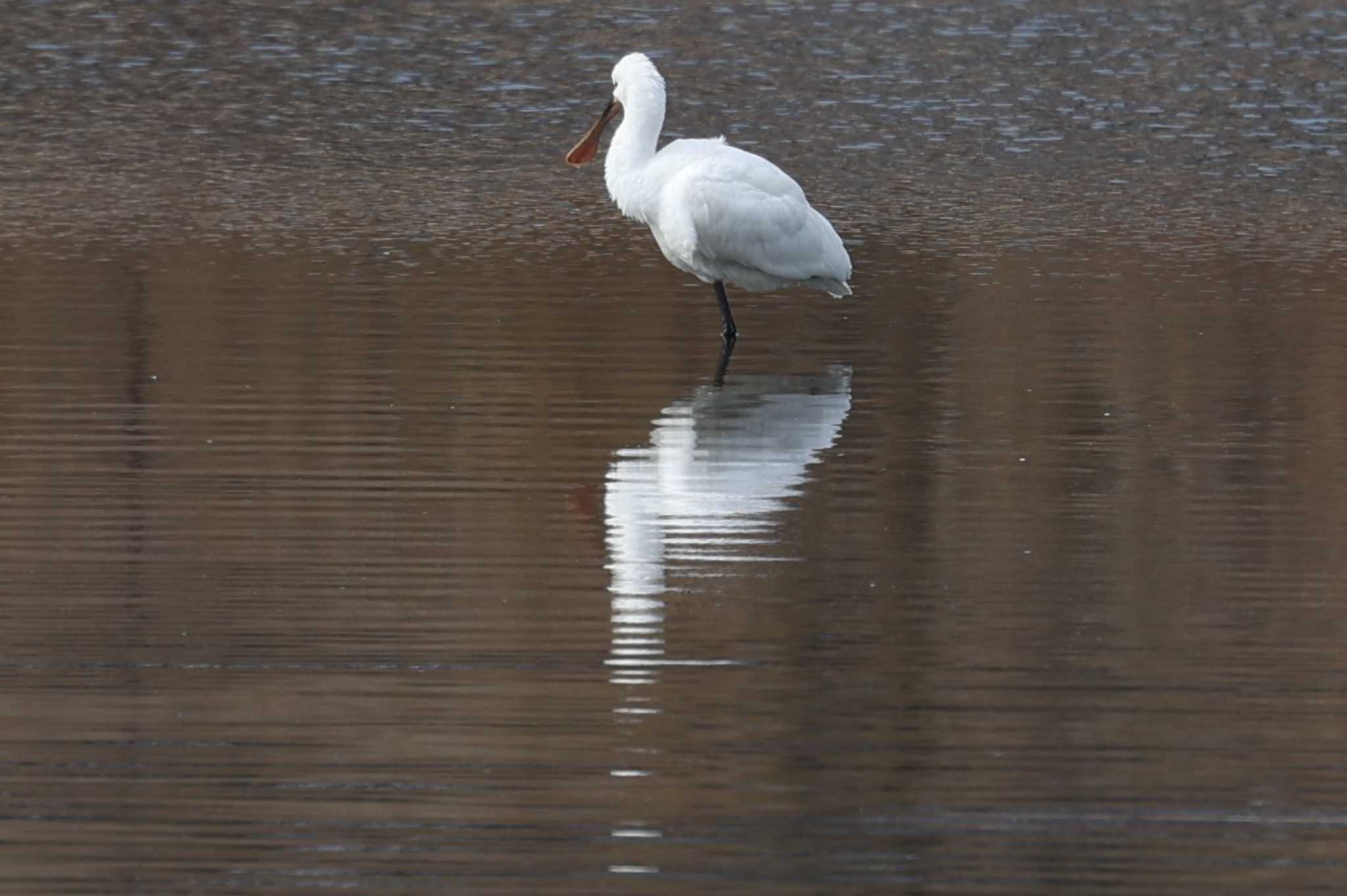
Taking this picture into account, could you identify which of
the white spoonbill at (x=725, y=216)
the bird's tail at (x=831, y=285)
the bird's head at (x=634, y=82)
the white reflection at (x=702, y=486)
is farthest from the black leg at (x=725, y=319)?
the bird's head at (x=634, y=82)

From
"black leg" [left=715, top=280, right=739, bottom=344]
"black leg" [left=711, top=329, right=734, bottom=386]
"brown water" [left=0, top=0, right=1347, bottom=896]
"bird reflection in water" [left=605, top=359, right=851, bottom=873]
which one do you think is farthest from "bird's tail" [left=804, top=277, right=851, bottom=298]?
"bird reflection in water" [left=605, top=359, right=851, bottom=873]

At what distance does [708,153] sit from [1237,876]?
9064 mm

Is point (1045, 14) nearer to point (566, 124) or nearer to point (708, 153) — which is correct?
point (566, 124)

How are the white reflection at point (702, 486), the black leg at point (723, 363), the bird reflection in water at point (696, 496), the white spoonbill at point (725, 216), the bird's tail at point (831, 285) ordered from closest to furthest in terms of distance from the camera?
1. the bird reflection in water at point (696, 496)
2. the white reflection at point (702, 486)
3. the black leg at point (723, 363)
4. the white spoonbill at point (725, 216)
5. the bird's tail at point (831, 285)

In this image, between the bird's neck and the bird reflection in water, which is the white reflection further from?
the bird's neck

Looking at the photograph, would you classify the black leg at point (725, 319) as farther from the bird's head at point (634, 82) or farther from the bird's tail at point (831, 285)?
the bird's head at point (634, 82)

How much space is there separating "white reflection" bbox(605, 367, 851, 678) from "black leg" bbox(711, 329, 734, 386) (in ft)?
0.31

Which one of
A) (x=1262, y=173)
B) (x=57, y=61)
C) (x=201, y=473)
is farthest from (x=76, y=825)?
(x=57, y=61)

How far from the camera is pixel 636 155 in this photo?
15047 mm

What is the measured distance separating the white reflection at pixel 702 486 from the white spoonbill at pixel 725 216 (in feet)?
4.87

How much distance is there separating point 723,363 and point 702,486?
11.0 ft

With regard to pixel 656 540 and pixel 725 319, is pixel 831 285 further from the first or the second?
pixel 656 540

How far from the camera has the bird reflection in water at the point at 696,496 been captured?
25.6 feet

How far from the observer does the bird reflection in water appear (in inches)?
307
